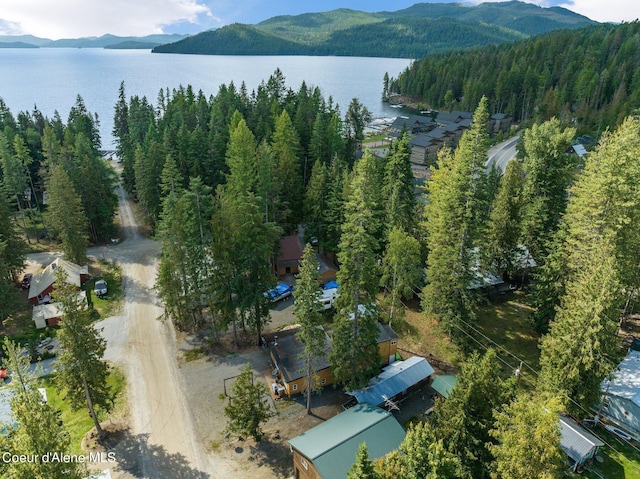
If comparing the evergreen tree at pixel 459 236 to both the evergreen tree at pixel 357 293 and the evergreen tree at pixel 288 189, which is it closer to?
the evergreen tree at pixel 357 293

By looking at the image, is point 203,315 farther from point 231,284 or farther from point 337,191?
point 337,191

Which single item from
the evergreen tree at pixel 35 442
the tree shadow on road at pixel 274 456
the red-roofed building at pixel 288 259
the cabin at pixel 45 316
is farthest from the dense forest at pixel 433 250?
the evergreen tree at pixel 35 442

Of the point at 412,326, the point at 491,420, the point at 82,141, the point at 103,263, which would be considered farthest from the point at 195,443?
the point at 82,141

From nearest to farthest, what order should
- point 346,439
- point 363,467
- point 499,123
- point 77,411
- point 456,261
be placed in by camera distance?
point 363,467, point 346,439, point 77,411, point 456,261, point 499,123

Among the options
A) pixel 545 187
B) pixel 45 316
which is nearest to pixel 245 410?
pixel 45 316

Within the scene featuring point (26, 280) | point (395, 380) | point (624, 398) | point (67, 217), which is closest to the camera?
point (624, 398)

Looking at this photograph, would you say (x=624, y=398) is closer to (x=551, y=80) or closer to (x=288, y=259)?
(x=288, y=259)

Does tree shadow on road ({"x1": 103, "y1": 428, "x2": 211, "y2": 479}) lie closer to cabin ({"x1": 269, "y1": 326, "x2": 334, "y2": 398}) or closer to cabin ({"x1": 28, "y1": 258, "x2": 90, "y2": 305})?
cabin ({"x1": 269, "y1": 326, "x2": 334, "y2": 398})
